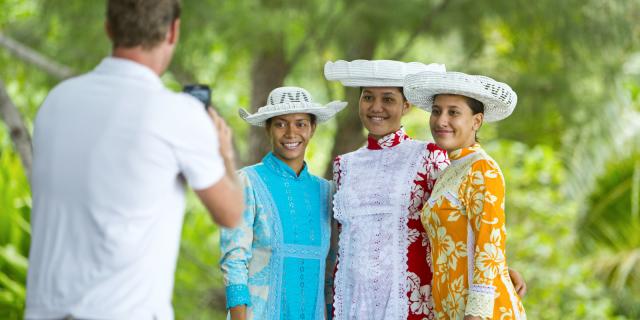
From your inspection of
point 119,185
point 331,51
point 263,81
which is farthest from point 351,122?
point 119,185

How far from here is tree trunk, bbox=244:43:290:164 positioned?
6.88m

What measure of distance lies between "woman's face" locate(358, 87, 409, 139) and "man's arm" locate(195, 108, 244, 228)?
1206mm

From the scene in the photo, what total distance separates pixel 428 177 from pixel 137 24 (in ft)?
4.52

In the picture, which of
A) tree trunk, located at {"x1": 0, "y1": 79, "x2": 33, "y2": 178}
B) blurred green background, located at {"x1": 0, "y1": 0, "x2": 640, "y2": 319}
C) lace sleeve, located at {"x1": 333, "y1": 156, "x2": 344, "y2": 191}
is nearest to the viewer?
lace sleeve, located at {"x1": 333, "y1": 156, "x2": 344, "y2": 191}

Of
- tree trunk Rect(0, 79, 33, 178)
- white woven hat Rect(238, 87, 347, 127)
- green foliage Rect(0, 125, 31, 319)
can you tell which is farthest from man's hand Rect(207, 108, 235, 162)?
green foliage Rect(0, 125, 31, 319)

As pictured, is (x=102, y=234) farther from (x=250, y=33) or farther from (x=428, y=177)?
(x=250, y=33)

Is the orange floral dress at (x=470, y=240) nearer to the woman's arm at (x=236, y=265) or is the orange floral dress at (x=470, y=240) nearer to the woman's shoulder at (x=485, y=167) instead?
the woman's shoulder at (x=485, y=167)

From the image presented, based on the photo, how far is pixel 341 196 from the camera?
10.9 ft

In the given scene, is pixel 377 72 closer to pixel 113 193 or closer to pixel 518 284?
pixel 518 284

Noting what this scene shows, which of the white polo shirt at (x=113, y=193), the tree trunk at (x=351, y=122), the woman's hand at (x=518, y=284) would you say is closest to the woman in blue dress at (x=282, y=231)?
the woman's hand at (x=518, y=284)

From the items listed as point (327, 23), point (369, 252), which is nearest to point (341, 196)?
point (369, 252)

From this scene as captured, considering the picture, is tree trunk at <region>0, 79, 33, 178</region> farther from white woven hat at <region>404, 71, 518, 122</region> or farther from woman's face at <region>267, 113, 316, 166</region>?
white woven hat at <region>404, 71, 518, 122</region>

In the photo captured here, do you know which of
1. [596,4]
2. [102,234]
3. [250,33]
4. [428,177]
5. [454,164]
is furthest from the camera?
[596,4]

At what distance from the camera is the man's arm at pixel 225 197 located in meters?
2.13
